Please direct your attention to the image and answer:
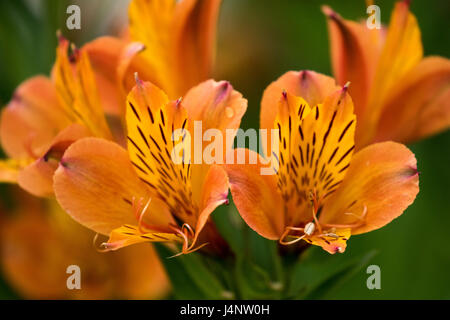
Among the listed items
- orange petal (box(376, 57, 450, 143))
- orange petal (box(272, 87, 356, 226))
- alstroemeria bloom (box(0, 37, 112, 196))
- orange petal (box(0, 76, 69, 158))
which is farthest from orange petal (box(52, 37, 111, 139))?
orange petal (box(376, 57, 450, 143))

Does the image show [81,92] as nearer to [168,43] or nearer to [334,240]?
[168,43]

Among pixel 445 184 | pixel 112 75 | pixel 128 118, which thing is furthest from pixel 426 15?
pixel 128 118

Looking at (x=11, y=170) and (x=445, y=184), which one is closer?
(x=11, y=170)

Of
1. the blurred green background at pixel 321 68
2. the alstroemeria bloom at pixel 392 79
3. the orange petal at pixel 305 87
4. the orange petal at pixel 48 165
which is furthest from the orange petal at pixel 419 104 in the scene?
the orange petal at pixel 48 165

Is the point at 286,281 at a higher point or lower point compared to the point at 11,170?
lower

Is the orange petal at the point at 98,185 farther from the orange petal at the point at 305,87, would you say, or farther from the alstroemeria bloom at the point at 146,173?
the orange petal at the point at 305,87

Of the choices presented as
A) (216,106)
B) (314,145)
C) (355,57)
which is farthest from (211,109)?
(355,57)
